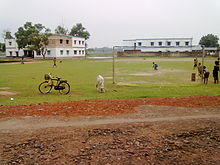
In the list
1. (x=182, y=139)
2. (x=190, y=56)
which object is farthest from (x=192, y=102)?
(x=190, y=56)

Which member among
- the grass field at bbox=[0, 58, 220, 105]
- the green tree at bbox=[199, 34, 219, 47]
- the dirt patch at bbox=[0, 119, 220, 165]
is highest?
the green tree at bbox=[199, 34, 219, 47]

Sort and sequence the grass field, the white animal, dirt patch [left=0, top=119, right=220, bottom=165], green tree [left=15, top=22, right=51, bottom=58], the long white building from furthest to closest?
the long white building < green tree [left=15, top=22, right=51, bottom=58] < the white animal < the grass field < dirt patch [left=0, top=119, right=220, bottom=165]

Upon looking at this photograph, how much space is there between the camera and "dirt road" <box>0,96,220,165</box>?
4.85 metres

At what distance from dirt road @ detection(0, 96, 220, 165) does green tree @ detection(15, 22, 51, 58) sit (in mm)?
54731

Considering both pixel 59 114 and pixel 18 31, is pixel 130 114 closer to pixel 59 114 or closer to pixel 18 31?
pixel 59 114

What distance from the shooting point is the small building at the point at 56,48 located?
6838 centimetres

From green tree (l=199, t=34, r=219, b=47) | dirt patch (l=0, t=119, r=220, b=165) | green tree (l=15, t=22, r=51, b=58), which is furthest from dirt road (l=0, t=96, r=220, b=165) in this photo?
green tree (l=199, t=34, r=219, b=47)

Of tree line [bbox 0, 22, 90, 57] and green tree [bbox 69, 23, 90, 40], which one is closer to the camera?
tree line [bbox 0, 22, 90, 57]

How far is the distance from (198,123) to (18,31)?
2681 inches

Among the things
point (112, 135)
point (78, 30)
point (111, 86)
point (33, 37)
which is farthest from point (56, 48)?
point (112, 135)

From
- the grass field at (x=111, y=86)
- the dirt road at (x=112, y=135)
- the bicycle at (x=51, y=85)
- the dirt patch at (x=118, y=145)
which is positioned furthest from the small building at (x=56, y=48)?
the dirt patch at (x=118, y=145)

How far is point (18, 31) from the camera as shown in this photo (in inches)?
2633

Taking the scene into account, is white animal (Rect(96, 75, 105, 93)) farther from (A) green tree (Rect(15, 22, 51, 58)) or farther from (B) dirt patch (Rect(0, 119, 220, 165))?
(A) green tree (Rect(15, 22, 51, 58))

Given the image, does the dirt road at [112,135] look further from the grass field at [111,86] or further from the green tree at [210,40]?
the green tree at [210,40]
